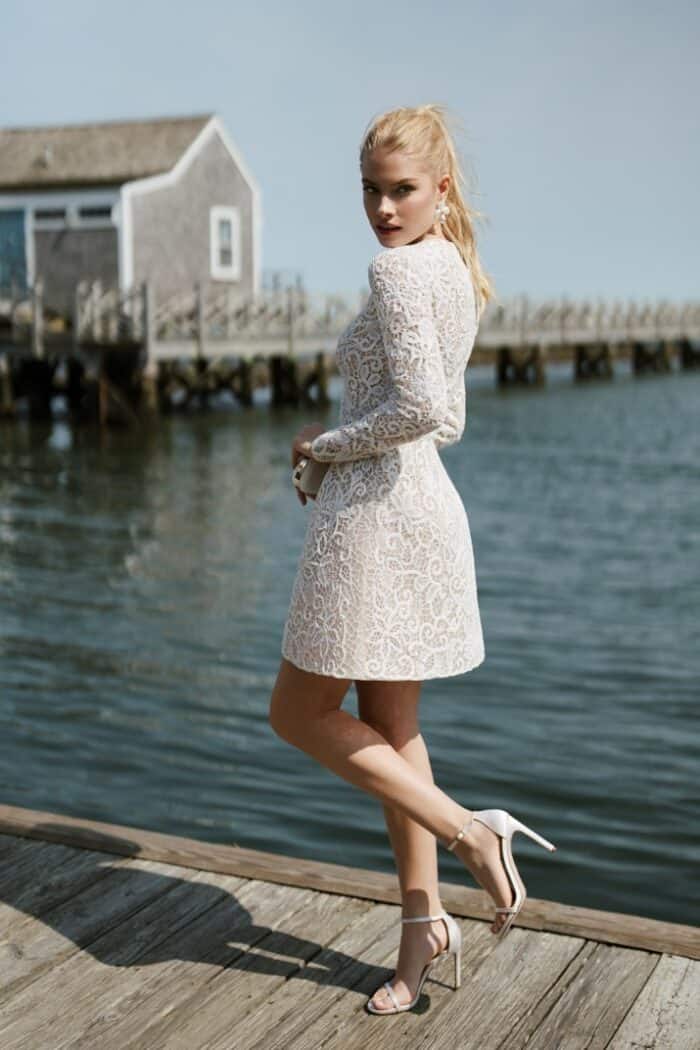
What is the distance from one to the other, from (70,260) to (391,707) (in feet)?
93.0

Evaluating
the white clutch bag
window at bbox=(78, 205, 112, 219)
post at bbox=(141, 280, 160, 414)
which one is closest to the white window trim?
window at bbox=(78, 205, 112, 219)

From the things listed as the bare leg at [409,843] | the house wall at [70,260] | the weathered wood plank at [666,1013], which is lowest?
the weathered wood plank at [666,1013]

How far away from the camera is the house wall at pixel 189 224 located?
30047 mm

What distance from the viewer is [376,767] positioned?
2.84 meters

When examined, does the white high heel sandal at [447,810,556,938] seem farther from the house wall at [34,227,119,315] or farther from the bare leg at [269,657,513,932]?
the house wall at [34,227,119,315]

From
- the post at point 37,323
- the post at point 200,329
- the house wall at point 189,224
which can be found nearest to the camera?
the post at point 200,329

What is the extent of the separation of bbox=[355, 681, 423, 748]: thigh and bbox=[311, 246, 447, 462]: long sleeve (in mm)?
535

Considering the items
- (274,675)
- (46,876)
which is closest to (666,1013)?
(46,876)

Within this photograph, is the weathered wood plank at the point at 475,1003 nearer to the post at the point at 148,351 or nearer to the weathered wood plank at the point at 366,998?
the weathered wood plank at the point at 366,998

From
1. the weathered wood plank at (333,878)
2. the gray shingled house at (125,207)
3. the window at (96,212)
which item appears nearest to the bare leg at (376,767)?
the weathered wood plank at (333,878)

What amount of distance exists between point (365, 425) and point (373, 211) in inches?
18.4

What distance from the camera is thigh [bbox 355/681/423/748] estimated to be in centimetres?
295

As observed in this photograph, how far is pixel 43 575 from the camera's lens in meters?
12.1

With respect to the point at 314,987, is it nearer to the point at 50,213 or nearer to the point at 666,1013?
A: the point at 666,1013
